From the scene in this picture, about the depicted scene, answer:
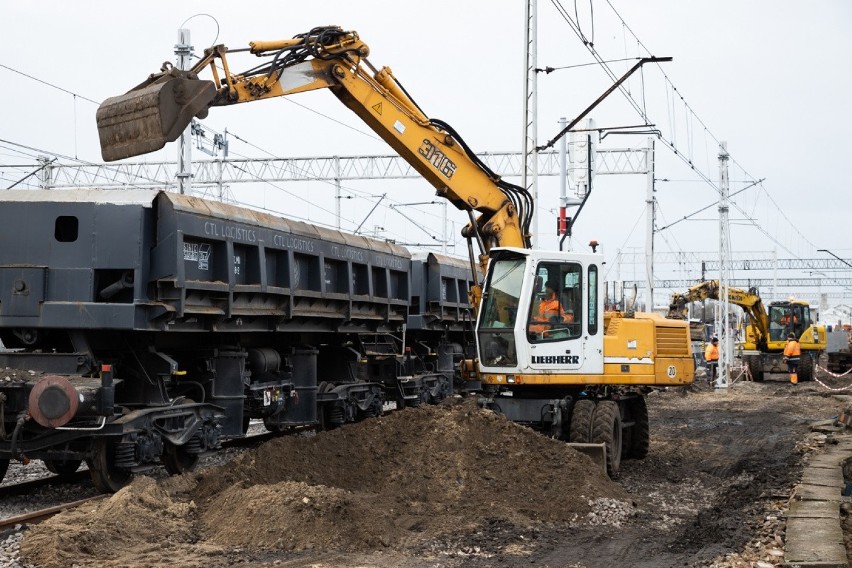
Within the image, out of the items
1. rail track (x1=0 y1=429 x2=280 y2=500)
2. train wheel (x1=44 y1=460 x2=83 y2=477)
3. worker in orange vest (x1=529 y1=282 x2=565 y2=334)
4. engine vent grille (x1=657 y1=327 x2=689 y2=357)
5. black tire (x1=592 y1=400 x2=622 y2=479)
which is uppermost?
worker in orange vest (x1=529 y1=282 x2=565 y2=334)

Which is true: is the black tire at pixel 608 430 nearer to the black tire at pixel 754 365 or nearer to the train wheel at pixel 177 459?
the train wheel at pixel 177 459

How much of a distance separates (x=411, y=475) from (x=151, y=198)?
404cm

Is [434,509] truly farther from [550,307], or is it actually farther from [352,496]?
[550,307]

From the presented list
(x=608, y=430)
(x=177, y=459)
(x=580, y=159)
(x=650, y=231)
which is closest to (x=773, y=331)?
(x=650, y=231)

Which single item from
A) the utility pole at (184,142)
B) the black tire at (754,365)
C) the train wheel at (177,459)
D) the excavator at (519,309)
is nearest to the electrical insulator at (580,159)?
the utility pole at (184,142)

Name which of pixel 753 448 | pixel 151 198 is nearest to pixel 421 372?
pixel 753 448

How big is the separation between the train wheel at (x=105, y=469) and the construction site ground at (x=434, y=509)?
789 millimetres

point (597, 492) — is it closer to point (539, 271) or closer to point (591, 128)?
point (539, 271)

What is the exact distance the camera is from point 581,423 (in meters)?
13.0

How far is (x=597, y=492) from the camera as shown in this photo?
1080 cm

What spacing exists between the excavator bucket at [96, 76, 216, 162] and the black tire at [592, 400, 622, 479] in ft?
20.2

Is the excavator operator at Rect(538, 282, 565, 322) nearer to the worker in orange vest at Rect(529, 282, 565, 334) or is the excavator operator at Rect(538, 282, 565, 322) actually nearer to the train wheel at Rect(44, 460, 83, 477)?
the worker in orange vest at Rect(529, 282, 565, 334)

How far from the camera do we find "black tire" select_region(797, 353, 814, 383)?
38844 millimetres

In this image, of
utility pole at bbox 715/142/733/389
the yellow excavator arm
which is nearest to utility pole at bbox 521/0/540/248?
the yellow excavator arm
